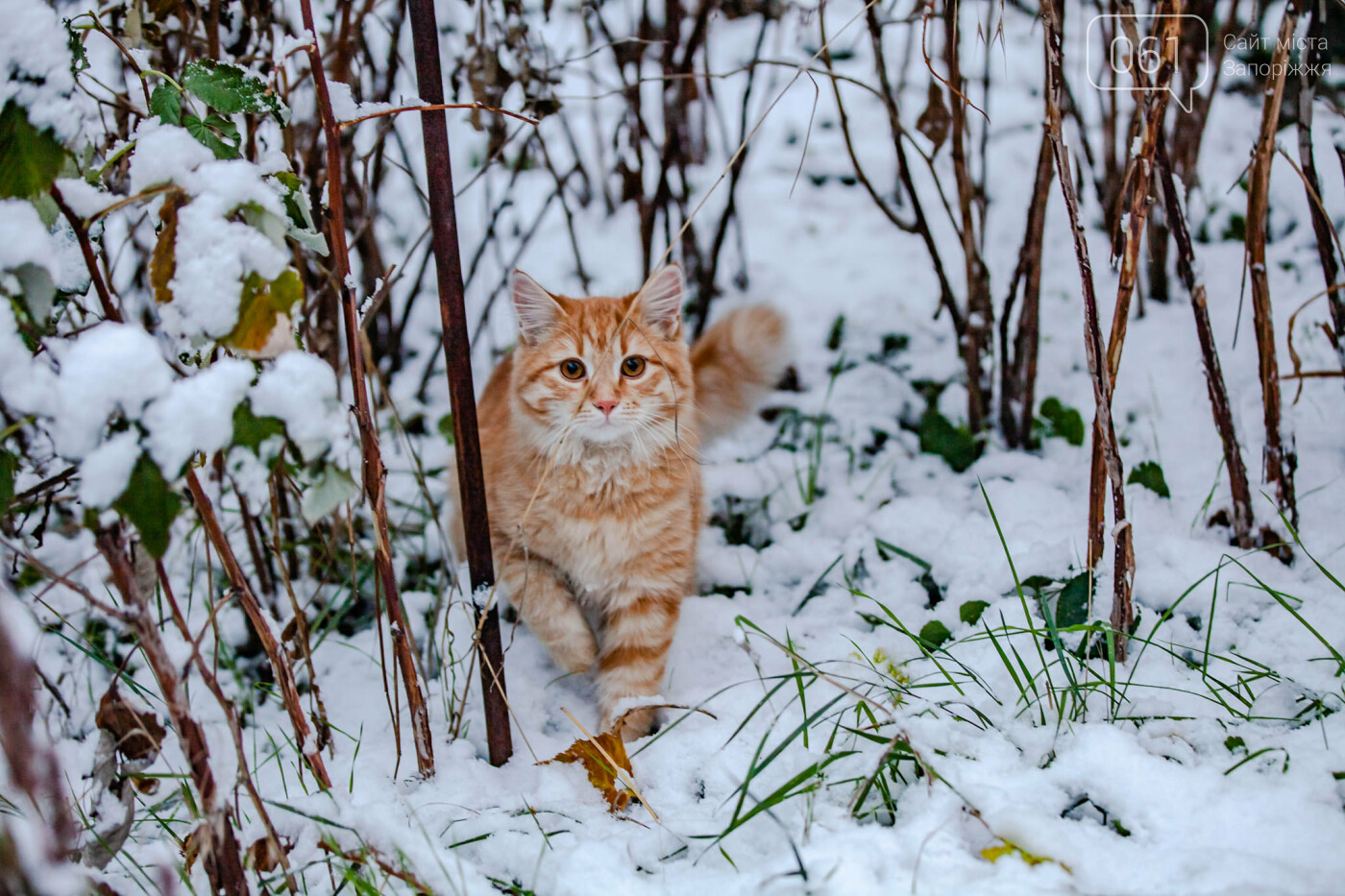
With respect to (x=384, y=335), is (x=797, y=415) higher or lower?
lower

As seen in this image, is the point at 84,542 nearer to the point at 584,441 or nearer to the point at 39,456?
the point at 39,456

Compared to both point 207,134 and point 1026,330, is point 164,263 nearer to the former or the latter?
point 207,134

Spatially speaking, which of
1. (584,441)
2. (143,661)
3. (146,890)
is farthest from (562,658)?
(143,661)

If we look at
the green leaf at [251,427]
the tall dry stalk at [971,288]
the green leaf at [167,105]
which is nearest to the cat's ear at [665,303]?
the tall dry stalk at [971,288]

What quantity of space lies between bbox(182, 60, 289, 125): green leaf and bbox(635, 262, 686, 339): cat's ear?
38.7 inches

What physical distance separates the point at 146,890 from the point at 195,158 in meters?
1.06

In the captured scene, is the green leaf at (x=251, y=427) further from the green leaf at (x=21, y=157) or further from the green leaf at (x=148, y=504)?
the green leaf at (x=21, y=157)

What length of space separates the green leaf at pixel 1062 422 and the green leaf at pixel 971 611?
0.78 m

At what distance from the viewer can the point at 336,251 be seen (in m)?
1.21

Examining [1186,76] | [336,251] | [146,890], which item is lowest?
[146,890]

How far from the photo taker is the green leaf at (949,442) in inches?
95.0

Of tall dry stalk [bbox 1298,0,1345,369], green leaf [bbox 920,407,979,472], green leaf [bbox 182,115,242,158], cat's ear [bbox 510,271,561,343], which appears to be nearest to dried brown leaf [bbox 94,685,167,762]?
green leaf [bbox 182,115,242,158]

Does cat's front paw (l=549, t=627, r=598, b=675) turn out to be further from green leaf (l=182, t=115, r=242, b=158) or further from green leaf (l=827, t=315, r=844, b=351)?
green leaf (l=827, t=315, r=844, b=351)

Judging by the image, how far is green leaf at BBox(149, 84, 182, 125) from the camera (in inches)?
43.3
